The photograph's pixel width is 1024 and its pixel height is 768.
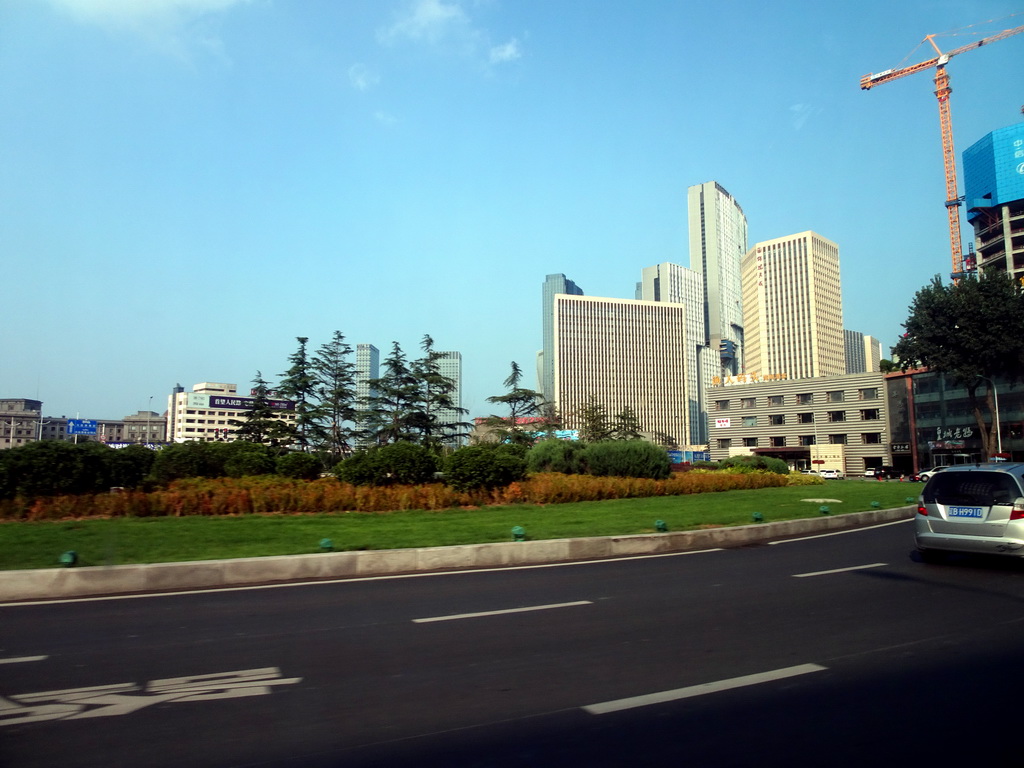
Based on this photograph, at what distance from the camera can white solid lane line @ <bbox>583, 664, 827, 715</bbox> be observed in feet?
15.8

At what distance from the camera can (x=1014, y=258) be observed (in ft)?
315

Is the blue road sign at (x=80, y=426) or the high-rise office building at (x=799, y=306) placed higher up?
the high-rise office building at (x=799, y=306)

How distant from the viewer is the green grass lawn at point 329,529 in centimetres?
1116

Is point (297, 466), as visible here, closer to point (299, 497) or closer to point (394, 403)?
point (299, 497)

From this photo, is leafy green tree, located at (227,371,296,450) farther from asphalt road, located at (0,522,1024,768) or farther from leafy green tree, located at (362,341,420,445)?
asphalt road, located at (0,522,1024,768)

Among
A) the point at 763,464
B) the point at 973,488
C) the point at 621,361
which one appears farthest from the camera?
the point at 621,361

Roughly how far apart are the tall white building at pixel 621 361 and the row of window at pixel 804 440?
76.0 meters

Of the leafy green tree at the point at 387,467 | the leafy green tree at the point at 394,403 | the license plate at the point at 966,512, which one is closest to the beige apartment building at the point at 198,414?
the leafy green tree at the point at 394,403

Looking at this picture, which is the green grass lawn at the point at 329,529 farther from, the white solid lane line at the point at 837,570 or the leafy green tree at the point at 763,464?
the leafy green tree at the point at 763,464

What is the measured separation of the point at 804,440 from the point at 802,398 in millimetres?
5354

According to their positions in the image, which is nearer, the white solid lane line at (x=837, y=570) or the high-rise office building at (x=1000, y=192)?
the white solid lane line at (x=837, y=570)

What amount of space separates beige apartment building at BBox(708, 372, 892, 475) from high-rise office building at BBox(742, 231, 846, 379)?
101 m

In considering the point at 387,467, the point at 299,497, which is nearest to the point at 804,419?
the point at 387,467

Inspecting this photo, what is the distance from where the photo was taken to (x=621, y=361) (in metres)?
176
